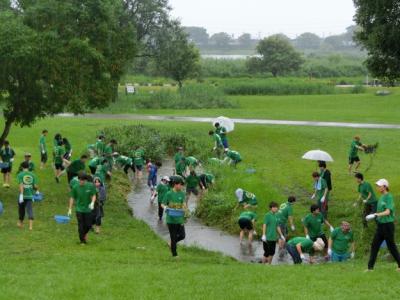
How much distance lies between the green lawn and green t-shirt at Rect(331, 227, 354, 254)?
1131 inches

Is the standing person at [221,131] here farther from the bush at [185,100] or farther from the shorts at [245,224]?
the bush at [185,100]

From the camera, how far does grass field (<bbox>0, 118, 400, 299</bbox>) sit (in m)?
10.8

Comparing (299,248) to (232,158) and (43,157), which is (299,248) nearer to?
(232,158)

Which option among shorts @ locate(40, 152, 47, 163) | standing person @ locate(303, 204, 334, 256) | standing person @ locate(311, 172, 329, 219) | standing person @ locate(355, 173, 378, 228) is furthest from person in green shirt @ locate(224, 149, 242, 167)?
standing person @ locate(303, 204, 334, 256)

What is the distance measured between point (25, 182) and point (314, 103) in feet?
141

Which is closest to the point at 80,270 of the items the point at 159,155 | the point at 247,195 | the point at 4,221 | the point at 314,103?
the point at 4,221

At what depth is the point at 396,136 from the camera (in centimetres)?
3503

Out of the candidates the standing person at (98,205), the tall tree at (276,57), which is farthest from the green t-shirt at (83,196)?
the tall tree at (276,57)

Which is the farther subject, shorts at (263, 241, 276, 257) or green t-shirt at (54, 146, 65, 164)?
green t-shirt at (54, 146, 65, 164)

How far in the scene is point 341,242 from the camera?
14734 millimetres

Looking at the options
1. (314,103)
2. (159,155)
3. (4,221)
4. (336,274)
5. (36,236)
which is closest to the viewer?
(336,274)

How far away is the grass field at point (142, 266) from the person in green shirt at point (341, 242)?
1.75 feet

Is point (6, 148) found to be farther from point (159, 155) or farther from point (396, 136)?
point (396, 136)

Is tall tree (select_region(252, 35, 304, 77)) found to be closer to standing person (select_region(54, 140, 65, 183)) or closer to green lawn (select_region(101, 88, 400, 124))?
green lawn (select_region(101, 88, 400, 124))
